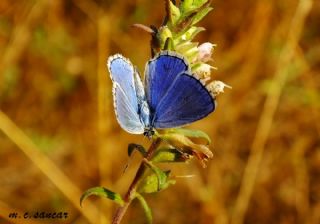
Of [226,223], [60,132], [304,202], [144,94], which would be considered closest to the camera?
[144,94]

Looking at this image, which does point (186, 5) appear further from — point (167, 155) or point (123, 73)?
point (167, 155)

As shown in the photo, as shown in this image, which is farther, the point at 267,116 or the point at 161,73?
the point at 267,116

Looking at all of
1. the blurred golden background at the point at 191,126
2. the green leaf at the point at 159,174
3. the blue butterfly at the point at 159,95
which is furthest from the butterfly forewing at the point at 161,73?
the blurred golden background at the point at 191,126

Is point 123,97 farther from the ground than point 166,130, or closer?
farther from the ground

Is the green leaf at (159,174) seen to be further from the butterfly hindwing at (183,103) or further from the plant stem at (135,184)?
the butterfly hindwing at (183,103)

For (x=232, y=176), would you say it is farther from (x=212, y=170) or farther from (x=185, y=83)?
(x=185, y=83)

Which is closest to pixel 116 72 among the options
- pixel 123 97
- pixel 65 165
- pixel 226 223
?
pixel 123 97

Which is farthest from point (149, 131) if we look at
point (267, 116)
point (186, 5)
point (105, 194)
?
point (267, 116)
